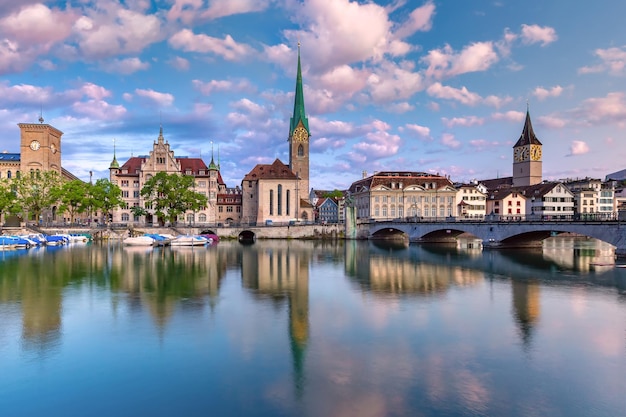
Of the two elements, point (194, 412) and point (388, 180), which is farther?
point (388, 180)

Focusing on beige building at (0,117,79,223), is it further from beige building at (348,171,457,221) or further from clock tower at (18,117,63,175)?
beige building at (348,171,457,221)

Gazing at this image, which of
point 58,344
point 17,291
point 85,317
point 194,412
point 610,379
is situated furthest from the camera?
point 17,291

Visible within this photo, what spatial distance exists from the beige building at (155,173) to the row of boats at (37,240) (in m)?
18.7

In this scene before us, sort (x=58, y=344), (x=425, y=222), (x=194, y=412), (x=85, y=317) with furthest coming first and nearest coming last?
(x=425, y=222) < (x=85, y=317) < (x=58, y=344) < (x=194, y=412)

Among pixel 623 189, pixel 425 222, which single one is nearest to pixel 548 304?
pixel 425 222

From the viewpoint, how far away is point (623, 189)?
133 metres

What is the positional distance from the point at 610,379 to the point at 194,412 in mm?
11794

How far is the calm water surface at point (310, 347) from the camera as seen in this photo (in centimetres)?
1240

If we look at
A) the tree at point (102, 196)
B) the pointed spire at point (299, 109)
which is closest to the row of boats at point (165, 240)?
the tree at point (102, 196)

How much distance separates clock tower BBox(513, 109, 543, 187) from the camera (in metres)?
136

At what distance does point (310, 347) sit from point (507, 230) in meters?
46.2

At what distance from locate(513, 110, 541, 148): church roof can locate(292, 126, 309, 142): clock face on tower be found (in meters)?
66.2

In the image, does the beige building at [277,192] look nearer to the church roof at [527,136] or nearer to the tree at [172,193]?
the tree at [172,193]

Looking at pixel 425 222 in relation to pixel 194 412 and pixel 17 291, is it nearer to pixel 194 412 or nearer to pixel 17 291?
pixel 17 291
